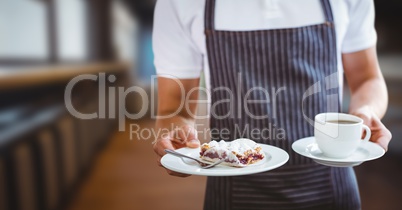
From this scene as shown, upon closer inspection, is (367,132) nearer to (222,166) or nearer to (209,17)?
(222,166)

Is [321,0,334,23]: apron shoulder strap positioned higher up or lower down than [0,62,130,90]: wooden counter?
higher up

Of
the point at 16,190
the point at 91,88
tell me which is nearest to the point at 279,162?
the point at 16,190

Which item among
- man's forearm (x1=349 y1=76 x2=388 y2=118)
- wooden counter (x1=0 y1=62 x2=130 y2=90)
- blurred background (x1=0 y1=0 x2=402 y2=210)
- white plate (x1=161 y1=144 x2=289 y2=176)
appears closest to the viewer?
white plate (x1=161 y1=144 x2=289 y2=176)

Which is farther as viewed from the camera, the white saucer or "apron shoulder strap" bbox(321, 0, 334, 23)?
"apron shoulder strap" bbox(321, 0, 334, 23)

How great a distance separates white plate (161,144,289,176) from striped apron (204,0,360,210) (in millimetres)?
124

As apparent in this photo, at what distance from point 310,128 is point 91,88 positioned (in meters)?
2.54

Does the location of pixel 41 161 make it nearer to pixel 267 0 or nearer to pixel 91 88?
pixel 267 0

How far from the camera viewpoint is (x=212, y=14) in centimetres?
70

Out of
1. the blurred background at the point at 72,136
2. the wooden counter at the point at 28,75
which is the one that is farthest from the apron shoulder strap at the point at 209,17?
the wooden counter at the point at 28,75

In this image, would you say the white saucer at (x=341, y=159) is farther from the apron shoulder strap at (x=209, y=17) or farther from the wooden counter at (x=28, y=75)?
the wooden counter at (x=28, y=75)

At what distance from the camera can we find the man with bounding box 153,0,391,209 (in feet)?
2.29

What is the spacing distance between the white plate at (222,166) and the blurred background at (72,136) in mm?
215

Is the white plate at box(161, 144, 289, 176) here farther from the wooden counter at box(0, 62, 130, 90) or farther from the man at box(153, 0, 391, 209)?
the wooden counter at box(0, 62, 130, 90)

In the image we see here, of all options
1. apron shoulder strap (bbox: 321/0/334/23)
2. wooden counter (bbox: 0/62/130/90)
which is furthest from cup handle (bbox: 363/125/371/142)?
wooden counter (bbox: 0/62/130/90)
